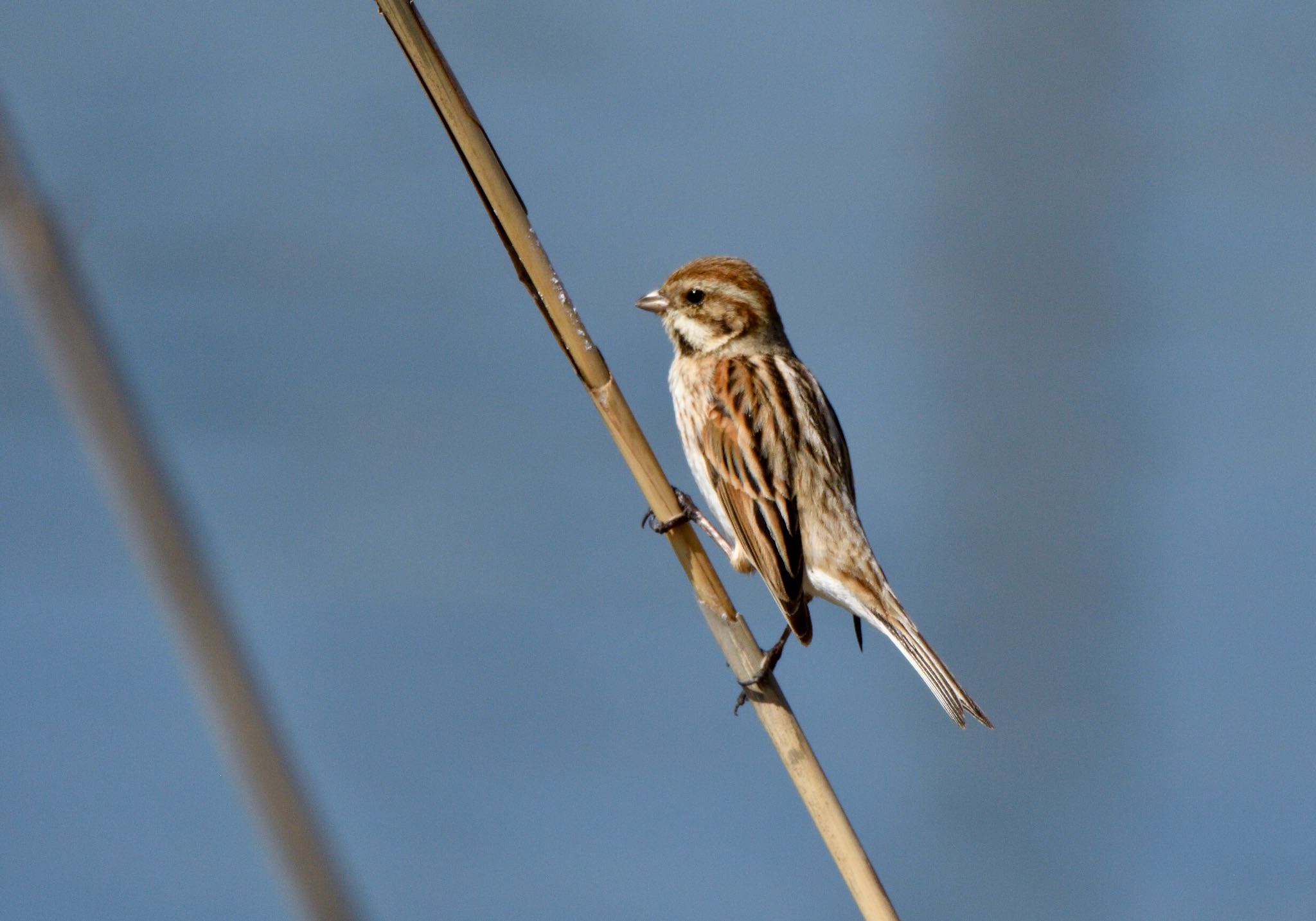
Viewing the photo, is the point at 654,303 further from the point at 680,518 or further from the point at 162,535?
the point at 162,535

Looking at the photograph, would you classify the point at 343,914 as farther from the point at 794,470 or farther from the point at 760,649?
the point at 794,470

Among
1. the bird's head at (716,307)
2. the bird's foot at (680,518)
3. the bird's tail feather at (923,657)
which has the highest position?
the bird's head at (716,307)

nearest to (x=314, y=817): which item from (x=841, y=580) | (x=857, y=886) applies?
(x=857, y=886)

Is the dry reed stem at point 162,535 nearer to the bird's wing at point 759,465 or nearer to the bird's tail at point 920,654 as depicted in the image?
the bird's tail at point 920,654

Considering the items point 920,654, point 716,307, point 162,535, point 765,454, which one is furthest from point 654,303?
point 162,535

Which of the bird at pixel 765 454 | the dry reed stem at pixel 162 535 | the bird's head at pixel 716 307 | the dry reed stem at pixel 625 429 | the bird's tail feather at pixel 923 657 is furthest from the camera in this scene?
the bird's head at pixel 716 307

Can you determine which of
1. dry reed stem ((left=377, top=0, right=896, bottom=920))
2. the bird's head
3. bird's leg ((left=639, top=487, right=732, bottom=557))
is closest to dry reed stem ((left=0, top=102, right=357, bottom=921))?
dry reed stem ((left=377, top=0, right=896, bottom=920))

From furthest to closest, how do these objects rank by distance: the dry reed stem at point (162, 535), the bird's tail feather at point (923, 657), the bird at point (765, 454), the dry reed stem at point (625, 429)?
the bird at point (765, 454)
the bird's tail feather at point (923, 657)
the dry reed stem at point (625, 429)
the dry reed stem at point (162, 535)

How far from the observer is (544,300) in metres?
2.12

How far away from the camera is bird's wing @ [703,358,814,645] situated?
11.3 feet

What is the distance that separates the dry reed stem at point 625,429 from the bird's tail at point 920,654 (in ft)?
2.34

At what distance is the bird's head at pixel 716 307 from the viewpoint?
3830mm

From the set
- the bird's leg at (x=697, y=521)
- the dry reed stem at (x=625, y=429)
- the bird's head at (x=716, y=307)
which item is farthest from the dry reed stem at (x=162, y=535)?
the bird's head at (x=716, y=307)

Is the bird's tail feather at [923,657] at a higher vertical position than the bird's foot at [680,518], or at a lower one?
lower
